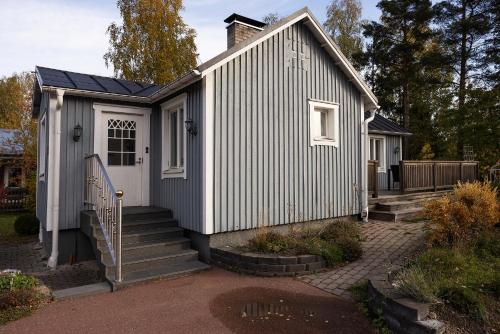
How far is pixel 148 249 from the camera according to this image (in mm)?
6266

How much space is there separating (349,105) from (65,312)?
7519mm

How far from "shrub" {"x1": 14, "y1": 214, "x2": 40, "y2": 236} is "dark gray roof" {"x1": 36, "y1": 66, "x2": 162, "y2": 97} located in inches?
211

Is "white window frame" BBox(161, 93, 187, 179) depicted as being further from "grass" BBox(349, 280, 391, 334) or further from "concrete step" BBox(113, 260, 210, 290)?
"grass" BBox(349, 280, 391, 334)

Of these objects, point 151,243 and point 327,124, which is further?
point 327,124

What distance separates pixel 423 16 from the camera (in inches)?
803

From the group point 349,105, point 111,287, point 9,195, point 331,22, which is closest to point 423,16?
point 331,22

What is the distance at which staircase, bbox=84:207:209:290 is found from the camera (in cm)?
565

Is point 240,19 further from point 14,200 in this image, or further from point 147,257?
point 14,200

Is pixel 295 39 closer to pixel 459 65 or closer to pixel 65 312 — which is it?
pixel 65 312

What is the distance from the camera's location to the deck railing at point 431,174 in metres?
11.0

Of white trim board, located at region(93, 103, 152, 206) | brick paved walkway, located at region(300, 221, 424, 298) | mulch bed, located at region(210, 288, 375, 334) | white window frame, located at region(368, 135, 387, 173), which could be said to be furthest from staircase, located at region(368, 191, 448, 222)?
white trim board, located at region(93, 103, 152, 206)

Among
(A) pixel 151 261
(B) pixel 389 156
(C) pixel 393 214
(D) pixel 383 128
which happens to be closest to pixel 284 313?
(A) pixel 151 261

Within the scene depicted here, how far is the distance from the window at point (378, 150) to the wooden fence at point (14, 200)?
1585 cm

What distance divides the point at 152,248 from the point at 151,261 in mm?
397
